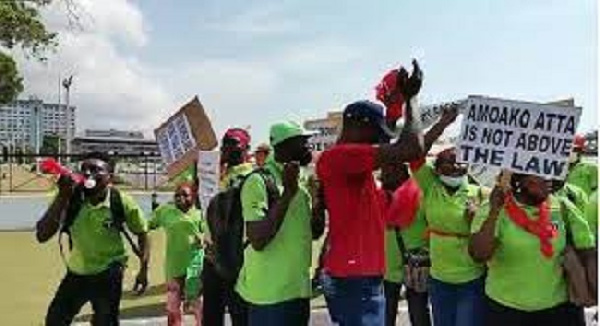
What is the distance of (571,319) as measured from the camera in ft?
17.4

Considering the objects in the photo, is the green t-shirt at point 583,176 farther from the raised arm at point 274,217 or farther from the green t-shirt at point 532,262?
the raised arm at point 274,217

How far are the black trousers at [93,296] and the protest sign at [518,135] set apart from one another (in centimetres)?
294

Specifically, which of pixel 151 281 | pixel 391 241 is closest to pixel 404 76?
pixel 391 241

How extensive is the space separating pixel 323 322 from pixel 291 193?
211 inches

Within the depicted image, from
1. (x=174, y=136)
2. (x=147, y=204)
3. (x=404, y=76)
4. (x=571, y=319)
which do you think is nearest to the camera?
(x=404, y=76)

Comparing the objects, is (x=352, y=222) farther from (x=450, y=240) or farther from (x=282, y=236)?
(x=450, y=240)

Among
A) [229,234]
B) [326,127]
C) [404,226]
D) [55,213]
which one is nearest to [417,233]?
[404,226]

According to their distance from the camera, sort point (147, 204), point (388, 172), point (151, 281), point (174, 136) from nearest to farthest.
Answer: point (388, 172), point (174, 136), point (151, 281), point (147, 204)

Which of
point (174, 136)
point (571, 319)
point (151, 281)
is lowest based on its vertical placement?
point (151, 281)

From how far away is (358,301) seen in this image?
511 centimetres

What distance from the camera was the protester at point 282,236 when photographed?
5246 mm

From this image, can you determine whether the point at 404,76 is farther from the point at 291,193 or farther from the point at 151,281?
the point at 151,281

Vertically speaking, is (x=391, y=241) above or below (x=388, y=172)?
below

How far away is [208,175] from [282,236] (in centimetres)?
342
